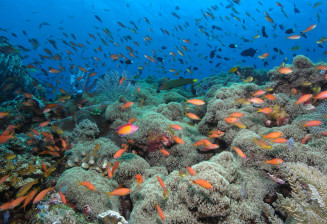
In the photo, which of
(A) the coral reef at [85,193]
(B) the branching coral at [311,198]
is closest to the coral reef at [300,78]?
(B) the branching coral at [311,198]

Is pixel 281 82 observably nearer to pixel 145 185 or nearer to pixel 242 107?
pixel 242 107

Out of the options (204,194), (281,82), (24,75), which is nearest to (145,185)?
(204,194)

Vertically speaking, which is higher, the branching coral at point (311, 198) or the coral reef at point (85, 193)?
the branching coral at point (311, 198)

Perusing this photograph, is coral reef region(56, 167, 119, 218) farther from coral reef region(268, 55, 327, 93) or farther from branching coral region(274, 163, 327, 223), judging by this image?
coral reef region(268, 55, 327, 93)

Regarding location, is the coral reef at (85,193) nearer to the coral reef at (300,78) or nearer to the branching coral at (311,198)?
the branching coral at (311,198)

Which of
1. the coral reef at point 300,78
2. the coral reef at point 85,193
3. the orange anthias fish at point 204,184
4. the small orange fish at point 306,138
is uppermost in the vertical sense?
the coral reef at point 300,78

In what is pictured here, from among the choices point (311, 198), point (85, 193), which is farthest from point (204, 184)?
point (85, 193)

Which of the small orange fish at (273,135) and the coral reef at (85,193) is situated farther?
the coral reef at (85,193)

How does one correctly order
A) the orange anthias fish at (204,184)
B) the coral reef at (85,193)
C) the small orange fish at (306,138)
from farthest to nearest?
the small orange fish at (306,138) → the coral reef at (85,193) → the orange anthias fish at (204,184)

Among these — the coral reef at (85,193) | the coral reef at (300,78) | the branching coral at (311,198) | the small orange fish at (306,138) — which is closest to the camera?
the branching coral at (311,198)

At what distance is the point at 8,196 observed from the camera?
10.7 feet

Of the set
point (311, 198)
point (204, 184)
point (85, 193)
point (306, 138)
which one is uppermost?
point (306, 138)

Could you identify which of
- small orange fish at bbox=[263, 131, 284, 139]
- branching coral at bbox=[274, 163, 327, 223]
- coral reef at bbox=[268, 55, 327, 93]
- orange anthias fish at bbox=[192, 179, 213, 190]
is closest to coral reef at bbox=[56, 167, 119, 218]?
orange anthias fish at bbox=[192, 179, 213, 190]

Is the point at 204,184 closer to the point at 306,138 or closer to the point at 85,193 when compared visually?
the point at 85,193
